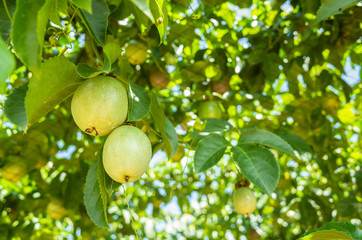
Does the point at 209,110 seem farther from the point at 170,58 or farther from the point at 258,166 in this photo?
the point at 258,166

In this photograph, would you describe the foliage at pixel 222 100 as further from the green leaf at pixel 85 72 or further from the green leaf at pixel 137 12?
the green leaf at pixel 85 72

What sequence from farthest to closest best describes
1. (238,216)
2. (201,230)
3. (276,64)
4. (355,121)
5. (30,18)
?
(201,230) < (238,216) < (355,121) < (276,64) < (30,18)

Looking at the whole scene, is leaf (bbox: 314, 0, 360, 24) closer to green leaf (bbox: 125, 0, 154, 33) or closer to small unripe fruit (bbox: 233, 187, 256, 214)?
green leaf (bbox: 125, 0, 154, 33)

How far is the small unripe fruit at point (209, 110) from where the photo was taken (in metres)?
1.91

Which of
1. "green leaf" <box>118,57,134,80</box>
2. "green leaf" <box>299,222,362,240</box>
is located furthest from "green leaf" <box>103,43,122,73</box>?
"green leaf" <box>299,222,362,240</box>

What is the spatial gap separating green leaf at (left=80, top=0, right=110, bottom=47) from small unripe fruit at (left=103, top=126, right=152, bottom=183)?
0.23 m

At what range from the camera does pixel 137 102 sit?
933mm

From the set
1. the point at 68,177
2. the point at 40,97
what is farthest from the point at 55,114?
the point at 40,97

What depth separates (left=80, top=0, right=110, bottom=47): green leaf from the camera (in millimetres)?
823

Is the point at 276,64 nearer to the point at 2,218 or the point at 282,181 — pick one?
the point at 282,181

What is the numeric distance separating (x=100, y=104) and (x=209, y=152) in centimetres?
45

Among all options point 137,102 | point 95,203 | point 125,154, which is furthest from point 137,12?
point 95,203

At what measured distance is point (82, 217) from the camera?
7.72 feet

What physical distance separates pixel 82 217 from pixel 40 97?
1.67 meters
